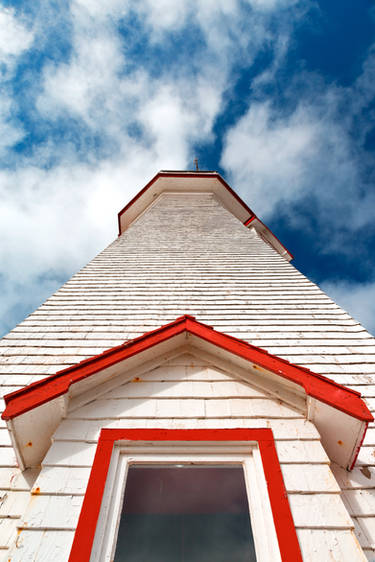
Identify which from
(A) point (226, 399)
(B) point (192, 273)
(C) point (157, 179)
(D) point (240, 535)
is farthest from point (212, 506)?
(C) point (157, 179)

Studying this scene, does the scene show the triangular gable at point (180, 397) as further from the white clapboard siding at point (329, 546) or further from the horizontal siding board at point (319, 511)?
the white clapboard siding at point (329, 546)

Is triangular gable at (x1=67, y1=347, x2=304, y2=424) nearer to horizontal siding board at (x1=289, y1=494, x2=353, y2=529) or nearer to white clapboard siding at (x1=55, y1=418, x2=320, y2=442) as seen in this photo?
white clapboard siding at (x1=55, y1=418, x2=320, y2=442)

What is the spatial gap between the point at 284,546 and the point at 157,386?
51.4 inches

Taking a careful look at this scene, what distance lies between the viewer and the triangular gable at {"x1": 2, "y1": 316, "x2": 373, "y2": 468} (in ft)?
6.79

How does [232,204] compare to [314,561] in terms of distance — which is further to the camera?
[232,204]

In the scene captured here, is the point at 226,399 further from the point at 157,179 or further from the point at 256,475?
the point at 157,179

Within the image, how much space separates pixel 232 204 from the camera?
11312mm

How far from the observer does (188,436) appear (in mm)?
2131

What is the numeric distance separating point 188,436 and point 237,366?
0.76 metres

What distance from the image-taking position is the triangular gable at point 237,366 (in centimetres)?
207

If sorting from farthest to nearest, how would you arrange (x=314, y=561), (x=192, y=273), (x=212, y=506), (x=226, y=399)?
(x=192, y=273) → (x=212, y=506) → (x=226, y=399) → (x=314, y=561)

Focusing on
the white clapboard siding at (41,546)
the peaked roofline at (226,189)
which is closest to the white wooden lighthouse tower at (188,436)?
the white clapboard siding at (41,546)

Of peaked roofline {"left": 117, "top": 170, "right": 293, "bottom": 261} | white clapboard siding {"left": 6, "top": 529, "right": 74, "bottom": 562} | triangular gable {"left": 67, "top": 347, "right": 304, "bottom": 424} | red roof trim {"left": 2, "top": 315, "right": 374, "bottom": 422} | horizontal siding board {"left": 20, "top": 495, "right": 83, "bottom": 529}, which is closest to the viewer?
white clapboard siding {"left": 6, "top": 529, "right": 74, "bottom": 562}

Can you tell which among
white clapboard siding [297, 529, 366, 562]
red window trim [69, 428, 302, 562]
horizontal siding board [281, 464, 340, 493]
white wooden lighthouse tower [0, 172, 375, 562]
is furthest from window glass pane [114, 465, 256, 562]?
white clapboard siding [297, 529, 366, 562]
